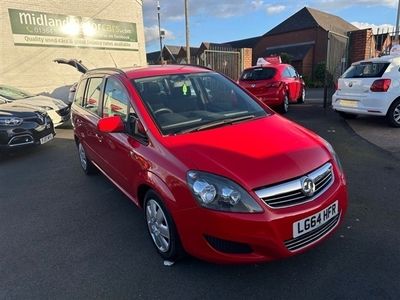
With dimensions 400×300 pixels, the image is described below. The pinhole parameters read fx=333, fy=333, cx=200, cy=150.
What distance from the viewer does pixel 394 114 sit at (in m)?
7.32

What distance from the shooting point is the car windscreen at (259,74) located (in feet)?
33.4

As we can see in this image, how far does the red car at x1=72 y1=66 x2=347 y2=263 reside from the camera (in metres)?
2.41

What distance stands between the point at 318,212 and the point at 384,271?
0.78 metres

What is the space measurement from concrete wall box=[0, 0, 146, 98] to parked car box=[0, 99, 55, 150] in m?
6.13

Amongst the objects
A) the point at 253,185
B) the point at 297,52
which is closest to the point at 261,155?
the point at 253,185

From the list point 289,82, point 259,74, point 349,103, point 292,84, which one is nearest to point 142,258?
point 349,103

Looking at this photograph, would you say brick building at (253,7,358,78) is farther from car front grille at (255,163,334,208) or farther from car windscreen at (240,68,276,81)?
car front grille at (255,163,334,208)

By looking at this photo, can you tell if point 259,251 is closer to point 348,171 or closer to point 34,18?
point 348,171

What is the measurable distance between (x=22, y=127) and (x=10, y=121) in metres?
0.25

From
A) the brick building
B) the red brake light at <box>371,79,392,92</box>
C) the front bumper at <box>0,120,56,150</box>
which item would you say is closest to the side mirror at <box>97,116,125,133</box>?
the front bumper at <box>0,120,56,150</box>

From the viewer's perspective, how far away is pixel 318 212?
8.40ft

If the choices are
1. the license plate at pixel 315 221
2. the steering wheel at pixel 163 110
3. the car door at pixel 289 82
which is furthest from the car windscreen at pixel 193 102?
the car door at pixel 289 82

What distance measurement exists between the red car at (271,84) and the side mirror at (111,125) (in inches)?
273

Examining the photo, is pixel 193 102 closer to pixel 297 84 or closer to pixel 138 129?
pixel 138 129
